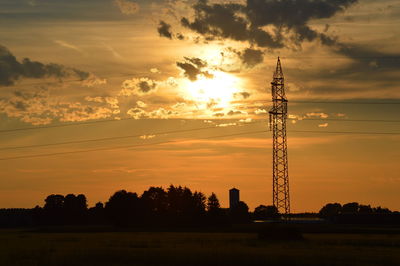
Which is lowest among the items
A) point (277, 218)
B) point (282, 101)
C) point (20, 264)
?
point (20, 264)

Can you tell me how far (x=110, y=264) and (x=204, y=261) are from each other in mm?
9694

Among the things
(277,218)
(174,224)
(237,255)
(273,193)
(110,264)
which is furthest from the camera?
(174,224)

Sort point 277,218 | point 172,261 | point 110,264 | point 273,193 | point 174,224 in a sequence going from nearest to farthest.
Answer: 1. point 110,264
2. point 172,261
3. point 273,193
4. point 277,218
5. point 174,224

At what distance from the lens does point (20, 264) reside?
197 feet

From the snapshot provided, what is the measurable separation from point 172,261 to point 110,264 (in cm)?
742

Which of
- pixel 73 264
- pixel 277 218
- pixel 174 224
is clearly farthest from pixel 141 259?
pixel 174 224

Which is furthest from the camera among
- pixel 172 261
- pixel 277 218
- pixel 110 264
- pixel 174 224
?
pixel 174 224

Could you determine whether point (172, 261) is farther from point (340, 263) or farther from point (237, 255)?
point (340, 263)

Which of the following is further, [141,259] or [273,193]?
[273,193]

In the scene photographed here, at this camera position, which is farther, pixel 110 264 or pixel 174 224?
pixel 174 224

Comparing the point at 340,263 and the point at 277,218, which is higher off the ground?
the point at 277,218

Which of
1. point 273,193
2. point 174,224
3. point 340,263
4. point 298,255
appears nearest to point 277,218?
point 273,193

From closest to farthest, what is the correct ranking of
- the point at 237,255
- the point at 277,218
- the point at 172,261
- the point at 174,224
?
the point at 172,261 → the point at 237,255 → the point at 277,218 → the point at 174,224

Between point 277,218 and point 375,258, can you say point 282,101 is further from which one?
point 375,258
